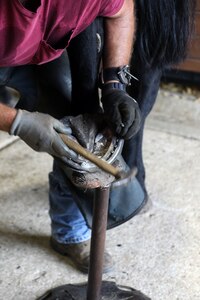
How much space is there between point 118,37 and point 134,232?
68 cm

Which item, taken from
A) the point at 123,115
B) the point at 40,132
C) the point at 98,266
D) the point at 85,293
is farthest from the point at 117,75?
the point at 85,293

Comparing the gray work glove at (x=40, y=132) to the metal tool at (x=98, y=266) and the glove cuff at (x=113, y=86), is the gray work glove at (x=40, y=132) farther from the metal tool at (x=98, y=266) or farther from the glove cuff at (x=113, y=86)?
the glove cuff at (x=113, y=86)

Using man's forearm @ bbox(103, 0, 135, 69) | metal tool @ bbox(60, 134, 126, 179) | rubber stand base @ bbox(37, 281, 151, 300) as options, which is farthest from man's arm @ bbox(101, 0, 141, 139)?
rubber stand base @ bbox(37, 281, 151, 300)

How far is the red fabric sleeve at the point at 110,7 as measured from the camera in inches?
47.1

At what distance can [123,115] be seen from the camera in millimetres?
1182

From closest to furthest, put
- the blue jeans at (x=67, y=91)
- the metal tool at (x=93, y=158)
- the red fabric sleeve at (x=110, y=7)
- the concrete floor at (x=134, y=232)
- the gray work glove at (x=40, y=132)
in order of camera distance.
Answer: the metal tool at (x=93, y=158)
the gray work glove at (x=40, y=132)
the red fabric sleeve at (x=110, y=7)
the blue jeans at (x=67, y=91)
the concrete floor at (x=134, y=232)

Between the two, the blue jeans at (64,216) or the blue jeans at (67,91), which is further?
the blue jeans at (64,216)

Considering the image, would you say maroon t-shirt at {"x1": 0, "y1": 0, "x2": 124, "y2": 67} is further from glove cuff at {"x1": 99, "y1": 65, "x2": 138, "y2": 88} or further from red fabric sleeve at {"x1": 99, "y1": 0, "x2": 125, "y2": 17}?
glove cuff at {"x1": 99, "y1": 65, "x2": 138, "y2": 88}

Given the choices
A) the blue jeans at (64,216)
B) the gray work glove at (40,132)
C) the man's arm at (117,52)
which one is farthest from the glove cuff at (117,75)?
the blue jeans at (64,216)

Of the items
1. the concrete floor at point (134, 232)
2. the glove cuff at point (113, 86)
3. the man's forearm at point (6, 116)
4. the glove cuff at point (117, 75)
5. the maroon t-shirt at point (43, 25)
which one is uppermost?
the maroon t-shirt at point (43, 25)

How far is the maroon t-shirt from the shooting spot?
41.8 inches

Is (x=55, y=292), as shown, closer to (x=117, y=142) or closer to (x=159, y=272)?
(x=159, y=272)

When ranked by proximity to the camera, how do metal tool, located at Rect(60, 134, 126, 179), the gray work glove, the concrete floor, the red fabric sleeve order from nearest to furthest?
metal tool, located at Rect(60, 134, 126, 179)
the gray work glove
the red fabric sleeve
the concrete floor

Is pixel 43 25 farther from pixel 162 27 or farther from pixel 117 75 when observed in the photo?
pixel 162 27
